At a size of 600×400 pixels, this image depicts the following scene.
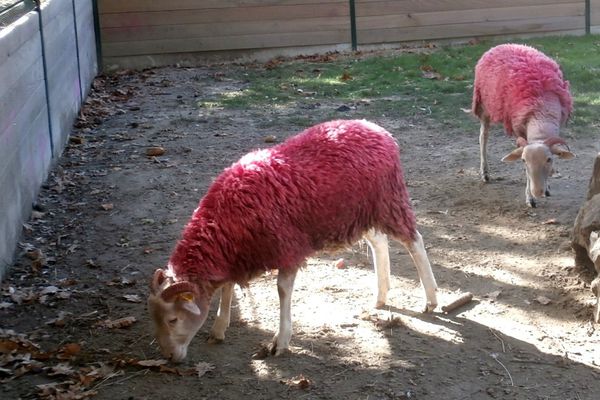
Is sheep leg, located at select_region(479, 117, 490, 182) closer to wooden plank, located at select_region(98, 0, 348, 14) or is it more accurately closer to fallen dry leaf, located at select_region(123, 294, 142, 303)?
fallen dry leaf, located at select_region(123, 294, 142, 303)

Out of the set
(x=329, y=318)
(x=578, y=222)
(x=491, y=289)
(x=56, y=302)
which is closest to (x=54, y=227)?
(x=56, y=302)

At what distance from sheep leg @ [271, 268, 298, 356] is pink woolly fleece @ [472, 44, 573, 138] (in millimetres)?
3757

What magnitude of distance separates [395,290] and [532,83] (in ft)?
9.70

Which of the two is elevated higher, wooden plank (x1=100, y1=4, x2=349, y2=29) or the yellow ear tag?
wooden plank (x1=100, y1=4, x2=349, y2=29)

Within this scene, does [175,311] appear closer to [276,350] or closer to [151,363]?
[151,363]

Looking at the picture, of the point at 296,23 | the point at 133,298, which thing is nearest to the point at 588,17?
the point at 296,23

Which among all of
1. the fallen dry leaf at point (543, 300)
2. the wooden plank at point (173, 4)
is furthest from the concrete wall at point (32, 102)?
the fallen dry leaf at point (543, 300)

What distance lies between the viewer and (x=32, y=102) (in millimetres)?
7984

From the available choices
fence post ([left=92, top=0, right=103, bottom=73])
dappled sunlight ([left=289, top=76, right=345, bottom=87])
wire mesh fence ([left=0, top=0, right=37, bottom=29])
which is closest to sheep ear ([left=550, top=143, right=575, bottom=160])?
wire mesh fence ([left=0, top=0, right=37, bottom=29])

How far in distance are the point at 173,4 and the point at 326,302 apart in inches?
407

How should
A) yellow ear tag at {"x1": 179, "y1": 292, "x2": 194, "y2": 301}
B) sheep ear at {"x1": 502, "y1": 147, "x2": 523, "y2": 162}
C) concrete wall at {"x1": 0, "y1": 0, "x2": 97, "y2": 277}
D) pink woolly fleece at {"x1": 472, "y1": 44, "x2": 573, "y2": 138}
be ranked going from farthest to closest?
1. pink woolly fleece at {"x1": 472, "y1": 44, "x2": 573, "y2": 138}
2. sheep ear at {"x1": 502, "y1": 147, "x2": 523, "y2": 162}
3. concrete wall at {"x1": 0, "y1": 0, "x2": 97, "y2": 277}
4. yellow ear tag at {"x1": 179, "y1": 292, "x2": 194, "y2": 301}

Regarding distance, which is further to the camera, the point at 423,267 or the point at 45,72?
the point at 45,72

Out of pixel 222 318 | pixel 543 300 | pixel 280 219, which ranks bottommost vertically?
pixel 543 300

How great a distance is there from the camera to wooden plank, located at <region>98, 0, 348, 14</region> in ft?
48.6
